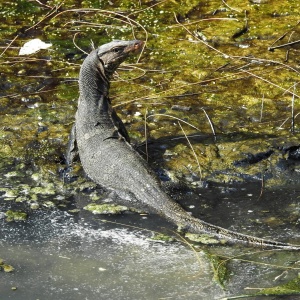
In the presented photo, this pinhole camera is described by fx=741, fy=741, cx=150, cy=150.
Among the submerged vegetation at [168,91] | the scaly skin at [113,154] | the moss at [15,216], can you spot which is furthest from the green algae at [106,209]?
the moss at [15,216]

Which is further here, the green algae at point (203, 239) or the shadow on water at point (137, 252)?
the green algae at point (203, 239)

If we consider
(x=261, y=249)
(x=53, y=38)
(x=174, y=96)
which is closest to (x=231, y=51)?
(x=174, y=96)

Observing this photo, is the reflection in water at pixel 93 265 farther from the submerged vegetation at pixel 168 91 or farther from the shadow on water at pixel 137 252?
the submerged vegetation at pixel 168 91

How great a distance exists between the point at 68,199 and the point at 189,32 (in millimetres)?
4581

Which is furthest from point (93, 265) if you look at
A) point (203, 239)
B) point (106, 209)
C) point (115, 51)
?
point (115, 51)

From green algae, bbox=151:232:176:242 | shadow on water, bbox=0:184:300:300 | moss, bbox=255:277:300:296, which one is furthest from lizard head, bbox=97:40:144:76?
moss, bbox=255:277:300:296

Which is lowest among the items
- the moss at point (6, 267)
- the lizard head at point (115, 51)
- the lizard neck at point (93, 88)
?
the moss at point (6, 267)

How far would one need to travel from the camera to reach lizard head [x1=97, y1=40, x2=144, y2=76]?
24.1 ft

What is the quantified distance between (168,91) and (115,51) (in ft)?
5.17

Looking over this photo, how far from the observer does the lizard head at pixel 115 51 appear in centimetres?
733

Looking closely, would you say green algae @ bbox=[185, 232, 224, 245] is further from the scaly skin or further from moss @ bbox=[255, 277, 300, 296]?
moss @ bbox=[255, 277, 300, 296]

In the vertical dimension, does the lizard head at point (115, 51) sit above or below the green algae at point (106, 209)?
above

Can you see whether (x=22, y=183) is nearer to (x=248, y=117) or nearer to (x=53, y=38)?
(x=248, y=117)

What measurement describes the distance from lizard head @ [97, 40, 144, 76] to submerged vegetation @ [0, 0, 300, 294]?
2.69 feet
